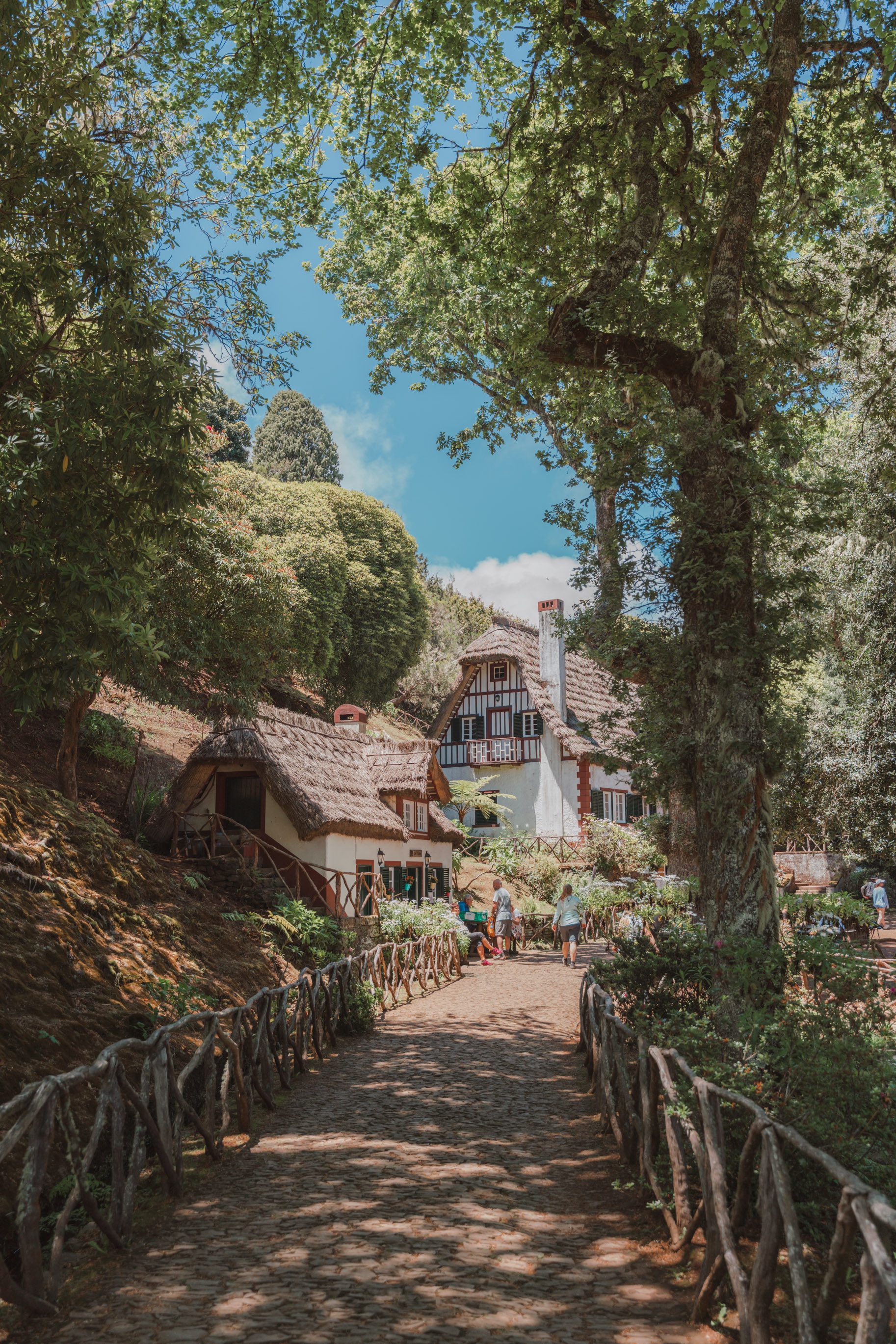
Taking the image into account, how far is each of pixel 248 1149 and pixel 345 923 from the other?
1002cm

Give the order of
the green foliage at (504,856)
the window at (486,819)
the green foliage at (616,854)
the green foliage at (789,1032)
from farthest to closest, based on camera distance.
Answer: the window at (486,819) → the green foliage at (504,856) → the green foliage at (616,854) → the green foliage at (789,1032)

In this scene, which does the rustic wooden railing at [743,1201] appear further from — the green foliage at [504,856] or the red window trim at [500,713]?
the red window trim at [500,713]

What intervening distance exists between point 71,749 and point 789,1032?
39.5ft

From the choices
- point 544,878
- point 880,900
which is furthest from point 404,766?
point 880,900

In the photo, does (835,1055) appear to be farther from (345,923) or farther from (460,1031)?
(345,923)

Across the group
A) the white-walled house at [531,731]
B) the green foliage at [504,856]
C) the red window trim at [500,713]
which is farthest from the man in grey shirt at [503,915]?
the red window trim at [500,713]

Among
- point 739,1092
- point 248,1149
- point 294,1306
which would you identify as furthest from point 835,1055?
point 248,1149

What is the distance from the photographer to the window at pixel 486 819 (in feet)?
117

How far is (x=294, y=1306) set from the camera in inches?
176

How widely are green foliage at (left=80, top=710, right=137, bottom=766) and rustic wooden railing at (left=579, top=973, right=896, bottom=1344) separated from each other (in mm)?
15235

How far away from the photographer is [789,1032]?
21.2 feet

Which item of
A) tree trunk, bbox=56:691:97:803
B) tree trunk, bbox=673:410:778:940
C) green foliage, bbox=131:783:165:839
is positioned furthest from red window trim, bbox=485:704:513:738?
tree trunk, bbox=673:410:778:940

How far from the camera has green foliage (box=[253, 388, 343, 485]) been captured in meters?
47.8

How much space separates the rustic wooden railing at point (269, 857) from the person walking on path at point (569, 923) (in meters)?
3.76
